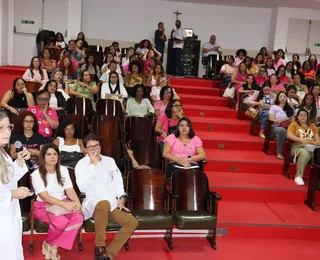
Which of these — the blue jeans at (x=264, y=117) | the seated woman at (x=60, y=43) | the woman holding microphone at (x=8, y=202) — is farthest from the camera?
the seated woman at (x=60, y=43)

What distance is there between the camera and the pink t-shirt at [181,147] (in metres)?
4.93

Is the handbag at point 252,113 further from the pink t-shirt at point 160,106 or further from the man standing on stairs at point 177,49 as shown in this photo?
the man standing on stairs at point 177,49

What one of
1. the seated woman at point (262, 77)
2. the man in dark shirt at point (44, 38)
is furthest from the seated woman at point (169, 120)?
the man in dark shirt at point (44, 38)

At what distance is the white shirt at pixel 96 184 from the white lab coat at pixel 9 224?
1.46 m

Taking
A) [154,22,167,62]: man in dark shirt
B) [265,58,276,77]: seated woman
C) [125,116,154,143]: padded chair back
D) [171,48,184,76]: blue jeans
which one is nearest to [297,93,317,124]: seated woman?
[125,116,154,143]: padded chair back

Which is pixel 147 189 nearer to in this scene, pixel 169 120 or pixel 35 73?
pixel 169 120

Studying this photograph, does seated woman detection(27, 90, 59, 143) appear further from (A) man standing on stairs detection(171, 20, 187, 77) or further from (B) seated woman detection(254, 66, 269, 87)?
(A) man standing on stairs detection(171, 20, 187, 77)

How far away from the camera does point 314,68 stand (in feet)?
32.2

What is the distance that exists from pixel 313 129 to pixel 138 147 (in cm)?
250

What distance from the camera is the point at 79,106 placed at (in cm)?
609

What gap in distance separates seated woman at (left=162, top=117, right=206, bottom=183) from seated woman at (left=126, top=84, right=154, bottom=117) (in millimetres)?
1364

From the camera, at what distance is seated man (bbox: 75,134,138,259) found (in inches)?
144

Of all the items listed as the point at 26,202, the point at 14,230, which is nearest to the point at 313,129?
the point at 26,202

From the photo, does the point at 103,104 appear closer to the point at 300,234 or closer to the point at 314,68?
the point at 300,234
